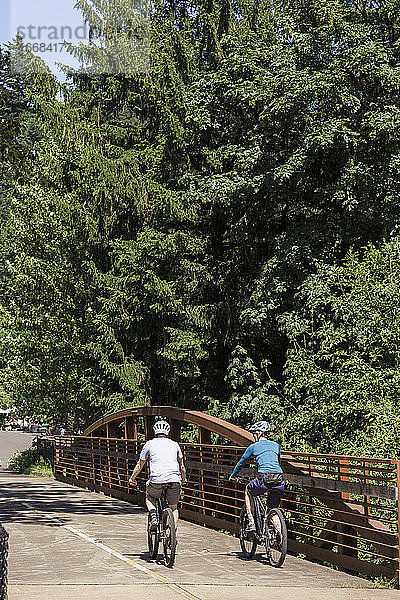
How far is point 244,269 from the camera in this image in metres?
27.4

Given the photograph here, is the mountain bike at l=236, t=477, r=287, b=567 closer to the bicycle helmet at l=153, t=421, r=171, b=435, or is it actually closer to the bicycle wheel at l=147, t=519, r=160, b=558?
the bicycle wheel at l=147, t=519, r=160, b=558

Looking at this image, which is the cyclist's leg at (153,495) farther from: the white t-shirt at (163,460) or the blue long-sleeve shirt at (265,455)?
the blue long-sleeve shirt at (265,455)

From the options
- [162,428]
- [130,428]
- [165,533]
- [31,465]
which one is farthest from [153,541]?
[31,465]

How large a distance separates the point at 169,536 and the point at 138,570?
20.9 inches

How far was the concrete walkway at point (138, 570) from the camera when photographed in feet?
28.6

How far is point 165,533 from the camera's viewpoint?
34.8ft

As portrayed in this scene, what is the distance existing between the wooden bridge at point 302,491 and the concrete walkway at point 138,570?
13.6 inches

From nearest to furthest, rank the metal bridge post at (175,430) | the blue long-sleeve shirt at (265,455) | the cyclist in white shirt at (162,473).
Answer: the blue long-sleeve shirt at (265,455), the cyclist in white shirt at (162,473), the metal bridge post at (175,430)

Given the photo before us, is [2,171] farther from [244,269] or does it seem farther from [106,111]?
[106,111]

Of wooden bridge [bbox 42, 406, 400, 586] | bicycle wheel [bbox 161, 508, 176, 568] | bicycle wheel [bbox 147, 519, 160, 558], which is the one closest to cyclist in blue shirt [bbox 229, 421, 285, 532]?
wooden bridge [bbox 42, 406, 400, 586]

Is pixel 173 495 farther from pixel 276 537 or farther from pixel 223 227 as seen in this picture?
pixel 223 227

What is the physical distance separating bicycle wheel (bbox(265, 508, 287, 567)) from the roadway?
0.13m

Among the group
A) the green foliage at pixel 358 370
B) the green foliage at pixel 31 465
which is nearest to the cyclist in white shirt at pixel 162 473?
the green foliage at pixel 358 370

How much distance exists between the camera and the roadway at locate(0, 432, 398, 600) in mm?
8719
